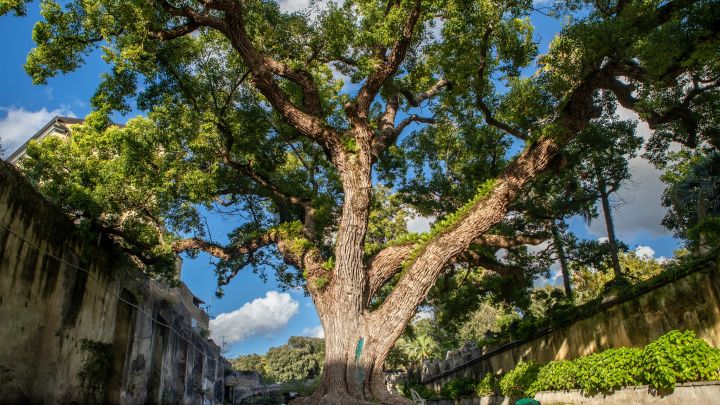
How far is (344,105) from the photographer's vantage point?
9898 mm

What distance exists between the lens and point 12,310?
6.20 m

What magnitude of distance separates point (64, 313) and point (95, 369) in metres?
1.67

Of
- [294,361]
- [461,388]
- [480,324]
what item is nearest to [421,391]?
[461,388]

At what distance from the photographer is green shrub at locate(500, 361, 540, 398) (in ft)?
38.6

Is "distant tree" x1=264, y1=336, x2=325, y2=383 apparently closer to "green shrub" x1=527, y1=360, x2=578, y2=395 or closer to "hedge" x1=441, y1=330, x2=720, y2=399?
"green shrub" x1=527, y1=360, x2=578, y2=395

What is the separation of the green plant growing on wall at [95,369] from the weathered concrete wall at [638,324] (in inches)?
424

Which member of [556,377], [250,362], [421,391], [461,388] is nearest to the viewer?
[556,377]

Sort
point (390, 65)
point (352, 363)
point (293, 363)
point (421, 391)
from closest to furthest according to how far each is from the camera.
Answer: point (352, 363) < point (390, 65) < point (421, 391) < point (293, 363)

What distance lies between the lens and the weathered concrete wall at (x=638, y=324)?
712 cm

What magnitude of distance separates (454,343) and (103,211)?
26.6m

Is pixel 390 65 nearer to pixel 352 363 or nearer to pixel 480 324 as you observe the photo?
pixel 352 363

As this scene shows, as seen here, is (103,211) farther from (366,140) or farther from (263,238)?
(366,140)

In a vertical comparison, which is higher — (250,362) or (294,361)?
(250,362)

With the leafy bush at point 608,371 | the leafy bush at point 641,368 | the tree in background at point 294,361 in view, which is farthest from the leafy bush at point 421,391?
the tree in background at point 294,361
